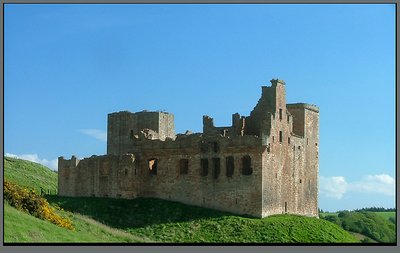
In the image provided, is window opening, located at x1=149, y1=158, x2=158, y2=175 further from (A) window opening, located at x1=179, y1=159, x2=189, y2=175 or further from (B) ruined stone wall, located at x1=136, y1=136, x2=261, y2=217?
(A) window opening, located at x1=179, y1=159, x2=189, y2=175

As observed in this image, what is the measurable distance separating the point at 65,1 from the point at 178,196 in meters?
26.2

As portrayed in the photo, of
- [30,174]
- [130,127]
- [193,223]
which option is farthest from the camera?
[30,174]

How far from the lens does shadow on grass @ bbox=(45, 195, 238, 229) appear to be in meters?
57.1

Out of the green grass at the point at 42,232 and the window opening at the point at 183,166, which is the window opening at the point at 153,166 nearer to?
the window opening at the point at 183,166

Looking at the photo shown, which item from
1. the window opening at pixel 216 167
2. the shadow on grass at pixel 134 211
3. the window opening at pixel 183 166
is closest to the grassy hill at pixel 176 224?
the shadow on grass at pixel 134 211

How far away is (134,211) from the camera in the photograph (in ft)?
194

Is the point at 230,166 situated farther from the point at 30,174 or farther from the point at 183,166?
the point at 30,174

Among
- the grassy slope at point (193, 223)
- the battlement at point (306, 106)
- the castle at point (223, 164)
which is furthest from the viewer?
the battlement at point (306, 106)

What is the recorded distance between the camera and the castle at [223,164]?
57469 mm

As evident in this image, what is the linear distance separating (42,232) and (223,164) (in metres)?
20.1

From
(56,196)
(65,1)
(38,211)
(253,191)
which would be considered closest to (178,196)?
(253,191)

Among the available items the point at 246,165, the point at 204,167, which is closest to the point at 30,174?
the point at 204,167

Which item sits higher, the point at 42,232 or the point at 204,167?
the point at 204,167

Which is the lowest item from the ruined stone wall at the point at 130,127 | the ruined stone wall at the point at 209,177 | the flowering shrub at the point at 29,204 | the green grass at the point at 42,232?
the green grass at the point at 42,232
